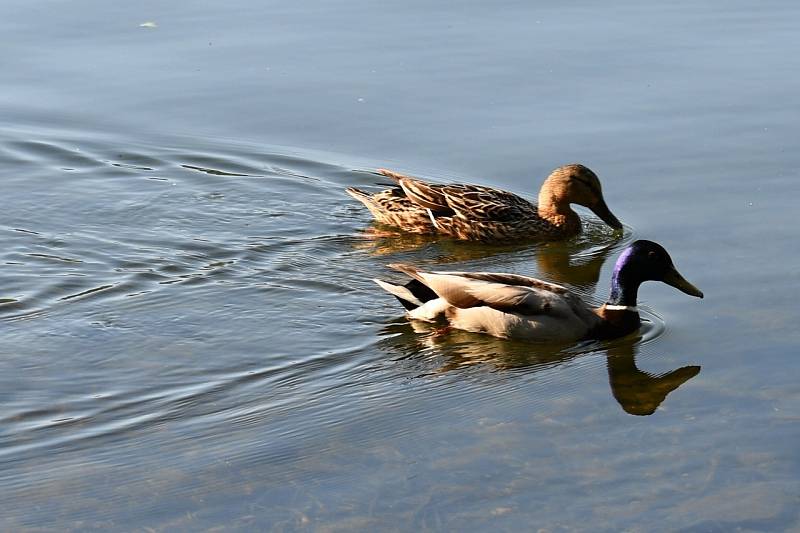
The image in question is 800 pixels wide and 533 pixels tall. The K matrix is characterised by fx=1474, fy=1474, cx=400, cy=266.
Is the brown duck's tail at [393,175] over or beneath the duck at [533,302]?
over

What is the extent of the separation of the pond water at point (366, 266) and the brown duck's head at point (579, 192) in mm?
221

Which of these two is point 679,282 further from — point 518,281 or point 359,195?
point 359,195

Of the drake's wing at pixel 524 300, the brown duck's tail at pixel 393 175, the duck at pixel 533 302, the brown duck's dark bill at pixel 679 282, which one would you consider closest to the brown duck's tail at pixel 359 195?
the brown duck's tail at pixel 393 175

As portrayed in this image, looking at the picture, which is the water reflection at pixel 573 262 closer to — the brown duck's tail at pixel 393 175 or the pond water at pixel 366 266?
the pond water at pixel 366 266

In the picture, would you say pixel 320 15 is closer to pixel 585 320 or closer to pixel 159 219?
pixel 159 219

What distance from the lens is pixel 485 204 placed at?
39.6ft

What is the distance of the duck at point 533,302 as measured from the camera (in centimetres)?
993

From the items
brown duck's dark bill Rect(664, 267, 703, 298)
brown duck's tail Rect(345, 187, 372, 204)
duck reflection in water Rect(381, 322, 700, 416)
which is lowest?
duck reflection in water Rect(381, 322, 700, 416)

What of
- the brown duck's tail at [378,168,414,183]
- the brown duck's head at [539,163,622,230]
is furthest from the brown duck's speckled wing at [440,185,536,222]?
the brown duck's tail at [378,168,414,183]

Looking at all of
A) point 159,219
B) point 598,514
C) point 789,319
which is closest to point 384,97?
point 159,219

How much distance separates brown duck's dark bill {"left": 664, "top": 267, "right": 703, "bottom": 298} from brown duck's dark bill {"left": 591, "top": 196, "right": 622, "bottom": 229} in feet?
6.45

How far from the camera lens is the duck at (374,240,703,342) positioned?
32.6 feet

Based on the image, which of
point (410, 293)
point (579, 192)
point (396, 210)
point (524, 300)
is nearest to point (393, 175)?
point (396, 210)

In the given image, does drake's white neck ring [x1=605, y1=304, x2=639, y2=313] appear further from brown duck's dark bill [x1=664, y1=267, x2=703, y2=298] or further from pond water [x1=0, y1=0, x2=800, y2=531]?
brown duck's dark bill [x1=664, y1=267, x2=703, y2=298]
